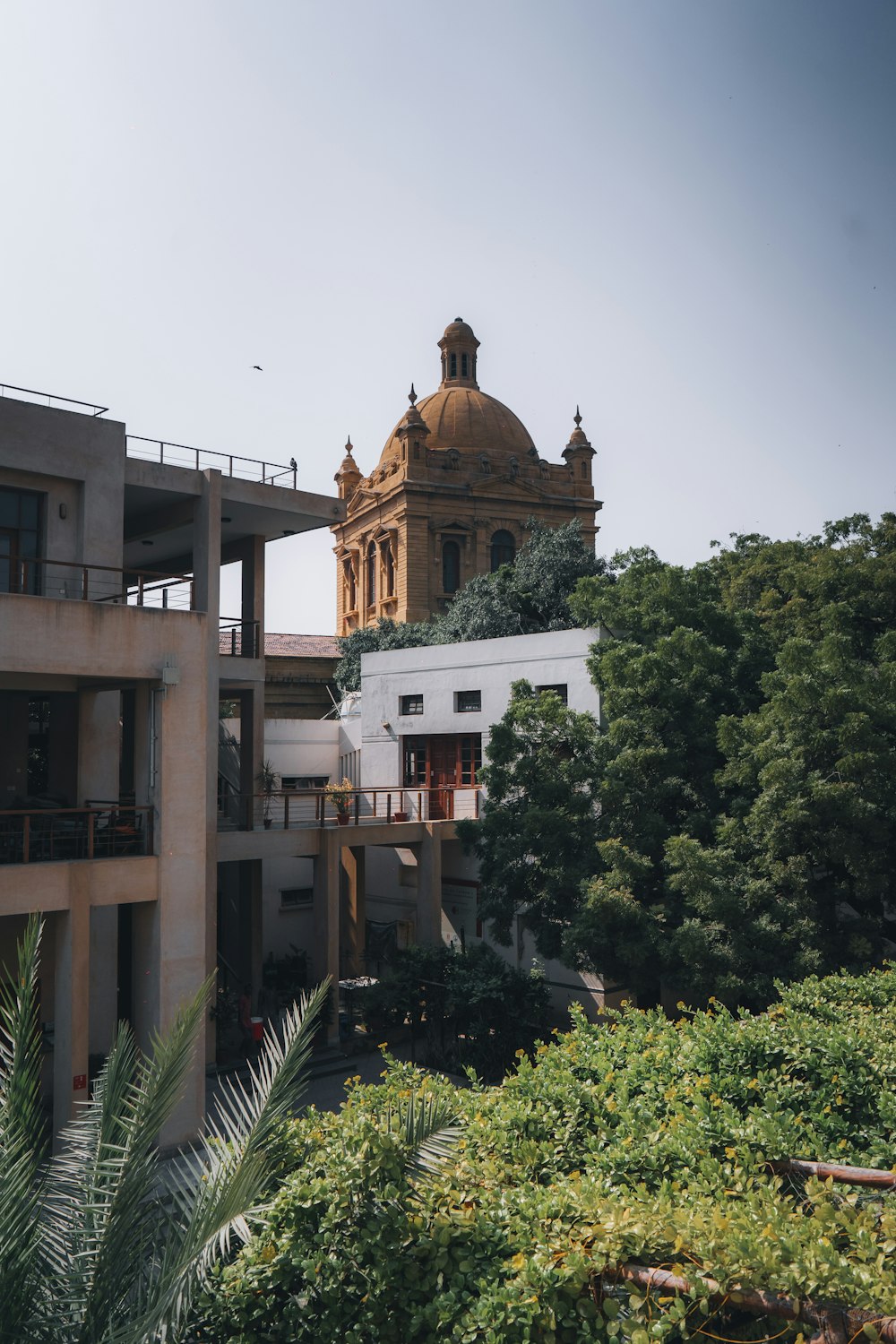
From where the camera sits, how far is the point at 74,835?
14.0 metres

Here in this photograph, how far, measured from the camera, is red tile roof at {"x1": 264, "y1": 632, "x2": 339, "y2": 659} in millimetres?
42931

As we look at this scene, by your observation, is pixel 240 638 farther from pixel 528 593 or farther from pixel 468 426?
pixel 468 426

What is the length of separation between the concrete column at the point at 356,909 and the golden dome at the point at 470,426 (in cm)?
2896

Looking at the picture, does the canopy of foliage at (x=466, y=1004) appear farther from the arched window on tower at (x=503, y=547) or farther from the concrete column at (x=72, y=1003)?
the arched window on tower at (x=503, y=547)

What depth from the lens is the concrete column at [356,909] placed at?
21.9 metres

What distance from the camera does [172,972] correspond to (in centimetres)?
1355

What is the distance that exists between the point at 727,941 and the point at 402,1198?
10804 millimetres

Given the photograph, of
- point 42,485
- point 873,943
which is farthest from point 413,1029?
point 42,485

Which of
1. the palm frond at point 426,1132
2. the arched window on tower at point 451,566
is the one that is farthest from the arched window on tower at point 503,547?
the palm frond at point 426,1132

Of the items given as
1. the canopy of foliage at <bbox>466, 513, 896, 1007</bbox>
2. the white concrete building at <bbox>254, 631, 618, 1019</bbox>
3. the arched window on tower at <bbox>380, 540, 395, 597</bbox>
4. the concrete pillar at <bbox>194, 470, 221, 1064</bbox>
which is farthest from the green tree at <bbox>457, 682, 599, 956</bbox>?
the arched window on tower at <bbox>380, 540, 395, 597</bbox>

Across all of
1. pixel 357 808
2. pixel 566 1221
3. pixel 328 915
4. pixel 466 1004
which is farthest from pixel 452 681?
pixel 566 1221

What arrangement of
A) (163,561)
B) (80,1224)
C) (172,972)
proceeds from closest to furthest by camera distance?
(80,1224) < (172,972) < (163,561)

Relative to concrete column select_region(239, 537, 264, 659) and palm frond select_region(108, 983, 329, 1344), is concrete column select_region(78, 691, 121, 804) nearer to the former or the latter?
concrete column select_region(239, 537, 264, 659)

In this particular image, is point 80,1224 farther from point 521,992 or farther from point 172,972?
point 521,992
